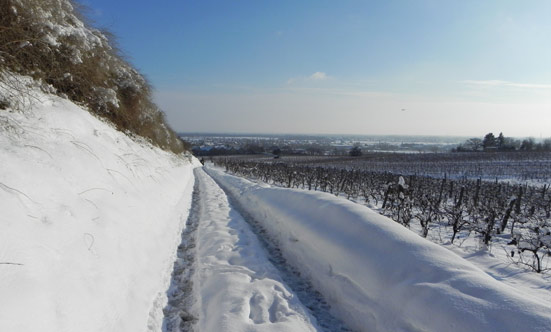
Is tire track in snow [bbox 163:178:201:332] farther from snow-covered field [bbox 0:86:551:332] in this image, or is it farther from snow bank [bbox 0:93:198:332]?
snow bank [bbox 0:93:198:332]

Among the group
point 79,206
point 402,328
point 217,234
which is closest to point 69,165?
point 79,206

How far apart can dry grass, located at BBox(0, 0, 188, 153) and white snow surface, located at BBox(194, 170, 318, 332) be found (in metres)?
4.46

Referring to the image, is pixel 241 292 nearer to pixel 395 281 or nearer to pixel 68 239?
pixel 395 281

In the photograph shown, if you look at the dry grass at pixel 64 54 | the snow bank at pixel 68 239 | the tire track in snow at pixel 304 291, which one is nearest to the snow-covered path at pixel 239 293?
the tire track in snow at pixel 304 291

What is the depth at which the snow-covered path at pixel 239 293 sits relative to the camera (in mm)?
3939

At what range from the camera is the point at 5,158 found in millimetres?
3594

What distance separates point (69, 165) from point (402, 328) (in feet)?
17.3

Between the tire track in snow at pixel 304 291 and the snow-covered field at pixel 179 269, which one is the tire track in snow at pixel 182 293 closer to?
the snow-covered field at pixel 179 269

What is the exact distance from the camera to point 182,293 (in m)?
4.80

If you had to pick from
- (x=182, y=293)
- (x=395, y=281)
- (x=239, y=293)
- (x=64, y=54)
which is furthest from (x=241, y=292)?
(x=64, y=54)

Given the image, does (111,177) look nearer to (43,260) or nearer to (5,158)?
(5,158)

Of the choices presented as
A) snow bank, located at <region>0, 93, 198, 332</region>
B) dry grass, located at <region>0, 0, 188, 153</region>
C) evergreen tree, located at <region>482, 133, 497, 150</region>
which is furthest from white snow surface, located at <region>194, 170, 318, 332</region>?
evergreen tree, located at <region>482, 133, 497, 150</region>

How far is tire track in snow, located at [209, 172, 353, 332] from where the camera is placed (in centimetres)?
423

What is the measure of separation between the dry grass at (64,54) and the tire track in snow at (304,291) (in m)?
5.56
